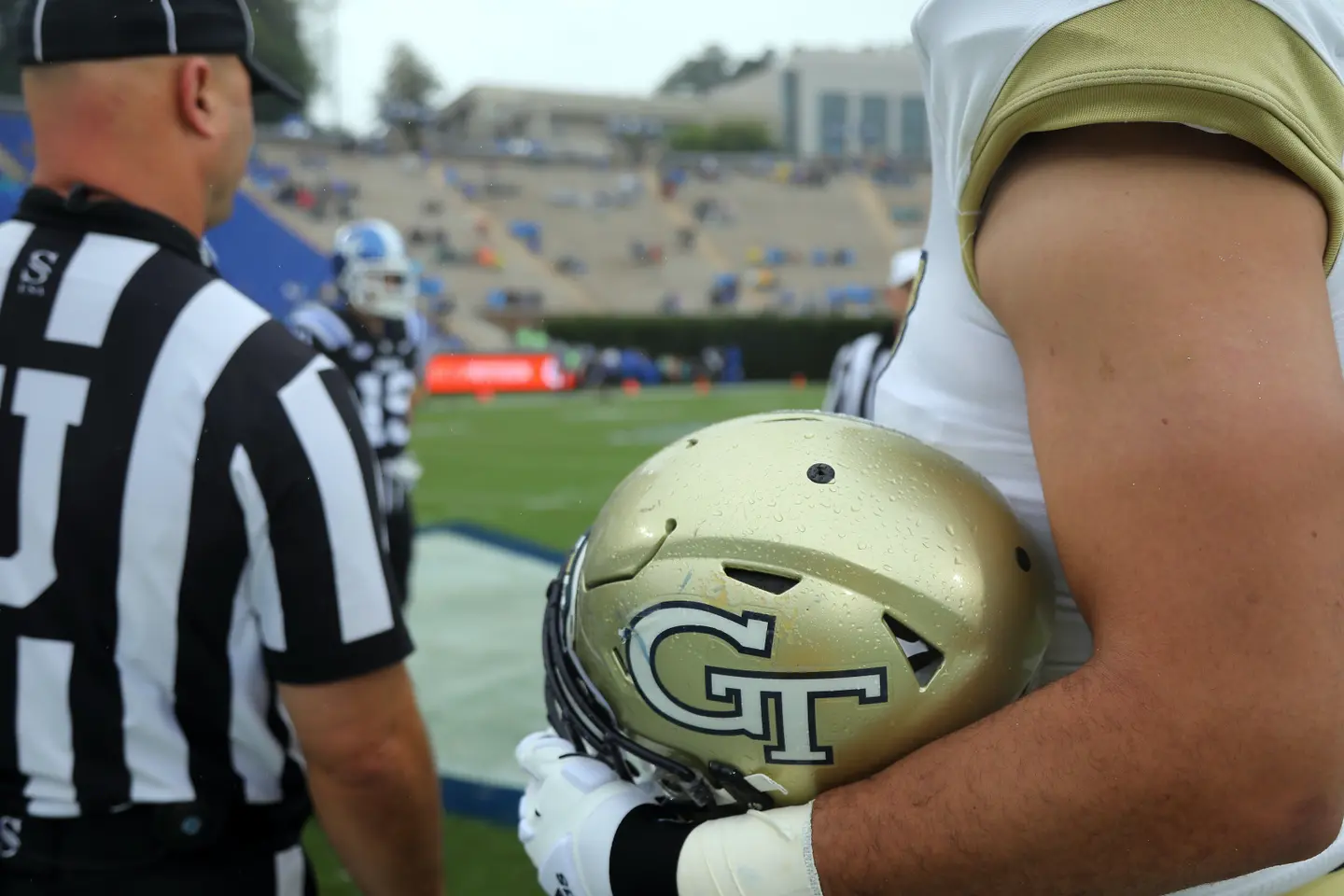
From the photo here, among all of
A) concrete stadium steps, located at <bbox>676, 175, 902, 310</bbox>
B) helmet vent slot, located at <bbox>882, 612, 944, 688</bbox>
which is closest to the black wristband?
helmet vent slot, located at <bbox>882, 612, 944, 688</bbox>

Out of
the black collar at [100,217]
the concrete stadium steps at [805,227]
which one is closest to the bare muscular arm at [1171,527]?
the black collar at [100,217]

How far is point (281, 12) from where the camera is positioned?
1145 inches

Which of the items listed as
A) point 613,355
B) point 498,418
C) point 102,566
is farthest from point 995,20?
point 613,355

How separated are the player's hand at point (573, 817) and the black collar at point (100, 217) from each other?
3.18 feet

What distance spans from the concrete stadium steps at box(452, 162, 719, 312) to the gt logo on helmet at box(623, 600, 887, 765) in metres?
25.7

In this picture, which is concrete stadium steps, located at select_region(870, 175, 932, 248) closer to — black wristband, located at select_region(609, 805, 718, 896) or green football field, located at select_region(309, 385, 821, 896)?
green football field, located at select_region(309, 385, 821, 896)

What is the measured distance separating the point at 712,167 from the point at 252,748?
102ft

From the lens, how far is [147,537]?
1406 millimetres

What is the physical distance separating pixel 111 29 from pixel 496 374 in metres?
17.3

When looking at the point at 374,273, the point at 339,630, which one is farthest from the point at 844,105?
the point at 339,630

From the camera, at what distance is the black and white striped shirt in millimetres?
1413

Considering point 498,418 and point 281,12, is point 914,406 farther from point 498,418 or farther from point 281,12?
point 281,12

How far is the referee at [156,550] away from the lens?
1414 millimetres

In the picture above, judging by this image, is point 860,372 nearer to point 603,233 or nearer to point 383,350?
point 383,350
